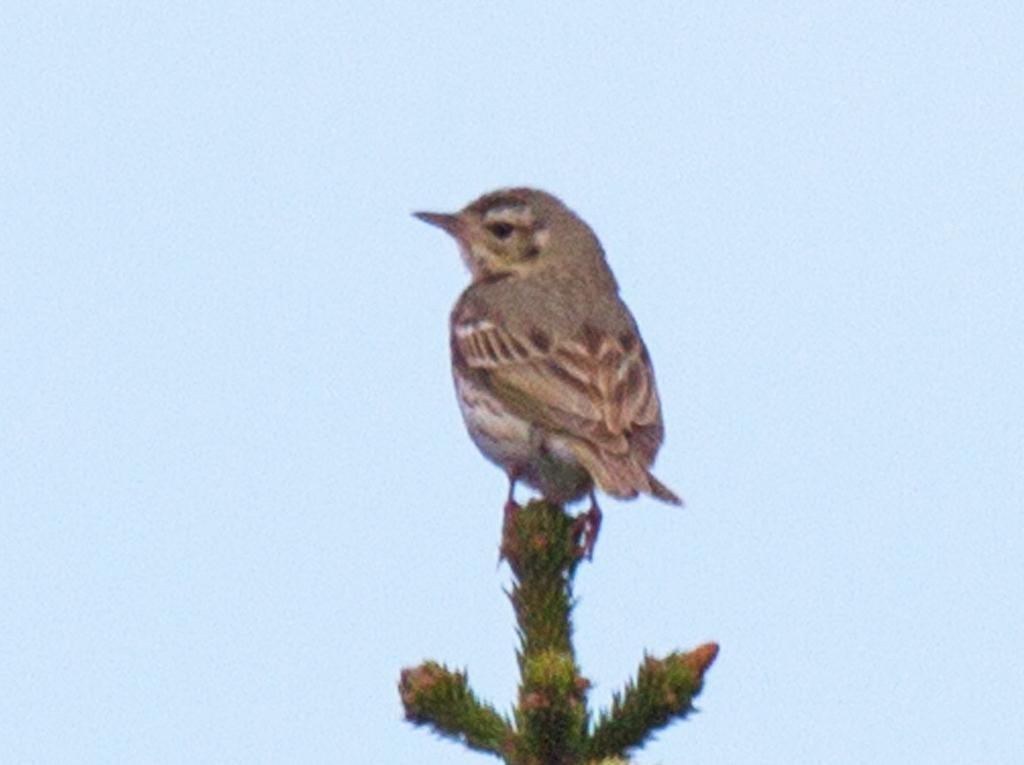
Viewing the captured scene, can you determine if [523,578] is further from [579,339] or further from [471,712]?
[579,339]

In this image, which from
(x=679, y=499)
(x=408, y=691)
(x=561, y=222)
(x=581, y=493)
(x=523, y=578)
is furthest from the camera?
(x=561, y=222)

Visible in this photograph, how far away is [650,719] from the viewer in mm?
5445

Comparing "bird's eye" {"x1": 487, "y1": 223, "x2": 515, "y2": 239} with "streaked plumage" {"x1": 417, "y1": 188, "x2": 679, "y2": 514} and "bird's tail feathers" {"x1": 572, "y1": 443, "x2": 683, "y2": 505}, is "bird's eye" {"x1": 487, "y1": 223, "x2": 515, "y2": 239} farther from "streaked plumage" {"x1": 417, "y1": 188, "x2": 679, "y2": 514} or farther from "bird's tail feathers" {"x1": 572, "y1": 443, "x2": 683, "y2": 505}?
"bird's tail feathers" {"x1": 572, "y1": 443, "x2": 683, "y2": 505}

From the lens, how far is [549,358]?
9586 millimetres

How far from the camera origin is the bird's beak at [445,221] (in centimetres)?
1098

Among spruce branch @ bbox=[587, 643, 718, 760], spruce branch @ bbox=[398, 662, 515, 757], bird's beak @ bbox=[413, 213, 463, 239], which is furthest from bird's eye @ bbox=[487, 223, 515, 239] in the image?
spruce branch @ bbox=[587, 643, 718, 760]

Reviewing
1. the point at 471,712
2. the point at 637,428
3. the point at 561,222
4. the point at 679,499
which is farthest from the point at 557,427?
the point at 471,712

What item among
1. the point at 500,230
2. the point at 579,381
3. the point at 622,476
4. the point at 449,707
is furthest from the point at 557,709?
the point at 500,230

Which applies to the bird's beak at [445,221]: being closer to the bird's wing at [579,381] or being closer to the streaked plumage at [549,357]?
the streaked plumage at [549,357]

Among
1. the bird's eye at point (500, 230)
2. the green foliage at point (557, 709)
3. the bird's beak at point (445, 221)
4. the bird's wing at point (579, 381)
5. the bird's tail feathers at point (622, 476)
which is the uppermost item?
the bird's beak at point (445, 221)

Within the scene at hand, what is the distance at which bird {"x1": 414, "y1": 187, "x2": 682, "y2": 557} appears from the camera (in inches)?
348

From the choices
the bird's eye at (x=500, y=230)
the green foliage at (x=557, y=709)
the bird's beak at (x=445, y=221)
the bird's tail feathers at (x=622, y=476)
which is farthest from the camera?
the bird's beak at (x=445, y=221)

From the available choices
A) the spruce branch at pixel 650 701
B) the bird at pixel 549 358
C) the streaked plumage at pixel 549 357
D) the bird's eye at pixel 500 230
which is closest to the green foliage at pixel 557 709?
the spruce branch at pixel 650 701

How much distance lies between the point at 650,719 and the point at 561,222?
5696 mm
